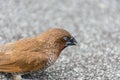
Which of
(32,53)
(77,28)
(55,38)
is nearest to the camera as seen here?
(32,53)

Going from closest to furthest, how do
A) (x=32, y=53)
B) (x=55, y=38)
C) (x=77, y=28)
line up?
(x=32, y=53), (x=55, y=38), (x=77, y=28)

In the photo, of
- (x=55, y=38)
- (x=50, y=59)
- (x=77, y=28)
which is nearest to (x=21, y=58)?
(x=50, y=59)

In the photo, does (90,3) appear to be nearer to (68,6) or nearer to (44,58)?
(68,6)

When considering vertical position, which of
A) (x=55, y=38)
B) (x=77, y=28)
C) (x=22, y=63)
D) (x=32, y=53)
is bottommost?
(x=22, y=63)

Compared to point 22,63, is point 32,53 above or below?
above

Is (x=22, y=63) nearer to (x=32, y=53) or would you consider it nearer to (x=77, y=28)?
(x=32, y=53)

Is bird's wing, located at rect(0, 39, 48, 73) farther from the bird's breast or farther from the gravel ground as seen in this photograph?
the gravel ground

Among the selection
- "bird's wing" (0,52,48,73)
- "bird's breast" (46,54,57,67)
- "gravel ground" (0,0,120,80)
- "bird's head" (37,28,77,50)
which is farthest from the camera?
"gravel ground" (0,0,120,80)

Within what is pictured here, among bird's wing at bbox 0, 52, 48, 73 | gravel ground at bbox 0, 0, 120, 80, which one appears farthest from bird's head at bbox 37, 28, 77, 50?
gravel ground at bbox 0, 0, 120, 80
